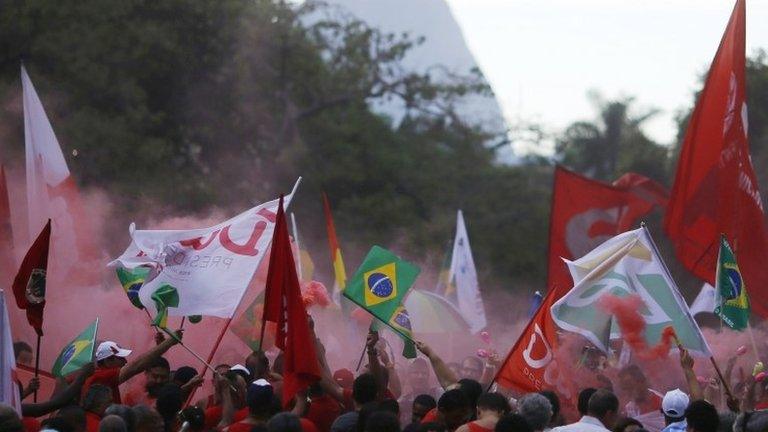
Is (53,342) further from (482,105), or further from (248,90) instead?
(482,105)

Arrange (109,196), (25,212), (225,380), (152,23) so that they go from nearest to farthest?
(225,380), (25,212), (109,196), (152,23)

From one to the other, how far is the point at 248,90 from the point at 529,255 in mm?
9714

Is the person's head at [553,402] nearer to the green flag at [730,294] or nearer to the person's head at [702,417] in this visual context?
the person's head at [702,417]

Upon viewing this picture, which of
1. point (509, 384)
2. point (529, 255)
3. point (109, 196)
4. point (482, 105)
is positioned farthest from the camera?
point (482, 105)

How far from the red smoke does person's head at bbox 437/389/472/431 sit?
223 centimetres

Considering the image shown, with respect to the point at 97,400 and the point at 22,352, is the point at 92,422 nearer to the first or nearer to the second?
the point at 97,400

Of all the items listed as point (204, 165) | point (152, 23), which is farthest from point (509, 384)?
point (204, 165)

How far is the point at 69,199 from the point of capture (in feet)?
45.5

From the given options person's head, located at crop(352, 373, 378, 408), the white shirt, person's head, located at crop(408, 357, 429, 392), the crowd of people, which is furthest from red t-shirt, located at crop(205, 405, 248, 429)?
person's head, located at crop(408, 357, 429, 392)

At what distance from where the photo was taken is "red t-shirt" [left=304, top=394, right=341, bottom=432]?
9.02 m

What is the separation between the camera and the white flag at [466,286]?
1894 centimetres

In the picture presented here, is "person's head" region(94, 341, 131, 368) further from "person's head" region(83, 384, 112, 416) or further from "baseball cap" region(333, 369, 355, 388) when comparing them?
"baseball cap" region(333, 369, 355, 388)

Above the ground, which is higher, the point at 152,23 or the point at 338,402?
the point at 152,23

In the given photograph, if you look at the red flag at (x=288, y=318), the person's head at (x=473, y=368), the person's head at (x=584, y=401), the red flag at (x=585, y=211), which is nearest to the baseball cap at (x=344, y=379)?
the red flag at (x=288, y=318)
